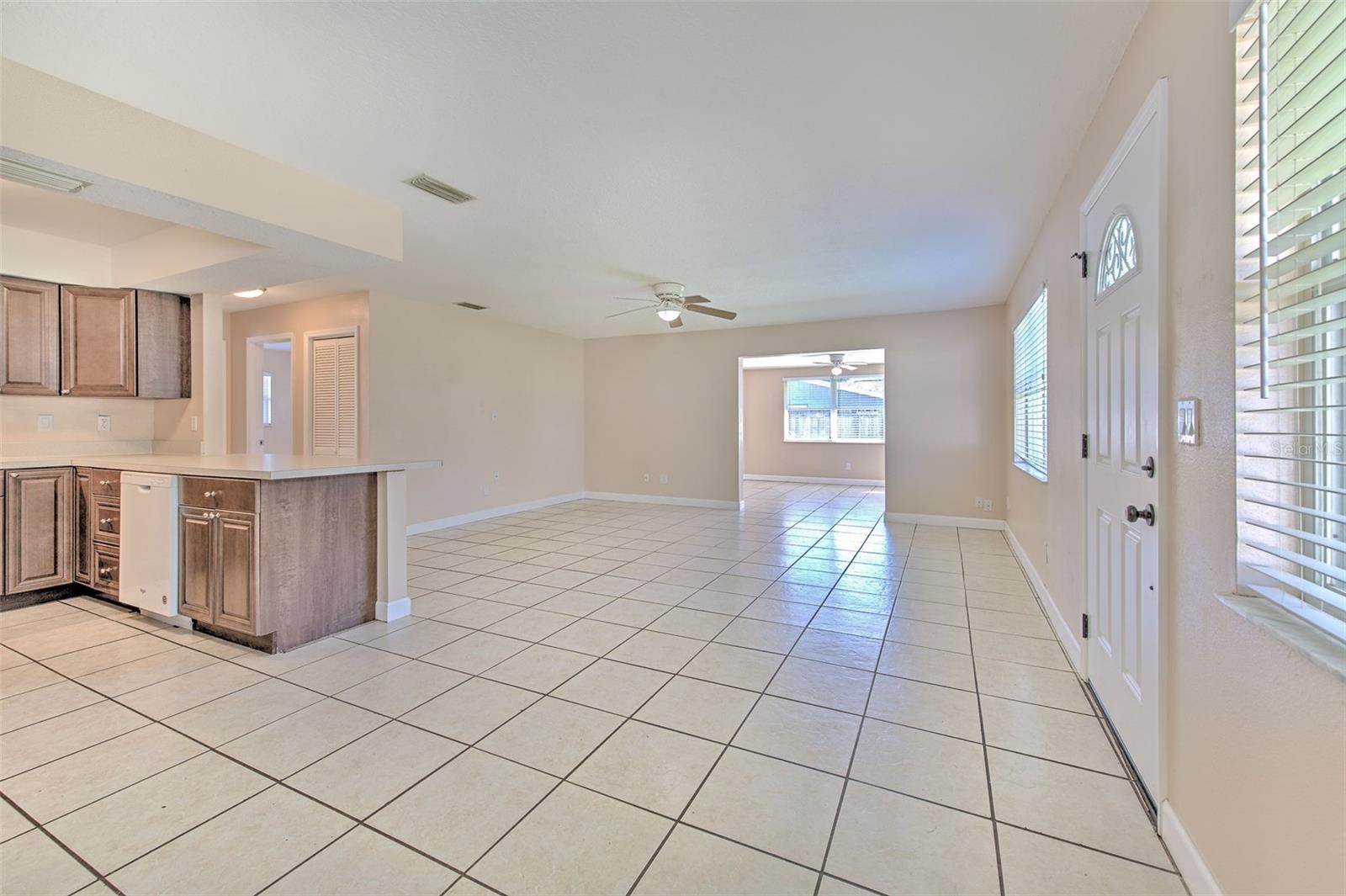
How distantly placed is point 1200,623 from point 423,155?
3.40 m

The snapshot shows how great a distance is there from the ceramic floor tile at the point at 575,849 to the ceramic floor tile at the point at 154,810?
850 millimetres

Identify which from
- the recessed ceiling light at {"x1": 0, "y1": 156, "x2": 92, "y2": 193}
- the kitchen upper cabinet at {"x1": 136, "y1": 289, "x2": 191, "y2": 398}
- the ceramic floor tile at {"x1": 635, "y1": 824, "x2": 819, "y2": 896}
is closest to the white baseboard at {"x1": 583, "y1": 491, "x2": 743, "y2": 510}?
the kitchen upper cabinet at {"x1": 136, "y1": 289, "x2": 191, "y2": 398}

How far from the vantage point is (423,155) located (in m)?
2.65

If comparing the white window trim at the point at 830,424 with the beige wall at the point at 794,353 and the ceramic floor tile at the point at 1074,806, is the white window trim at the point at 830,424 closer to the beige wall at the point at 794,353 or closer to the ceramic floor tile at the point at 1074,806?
the beige wall at the point at 794,353

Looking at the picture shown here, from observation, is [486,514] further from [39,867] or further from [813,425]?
[813,425]

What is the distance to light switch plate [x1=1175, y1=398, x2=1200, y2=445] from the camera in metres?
1.37

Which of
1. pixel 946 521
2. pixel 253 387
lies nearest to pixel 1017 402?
pixel 946 521

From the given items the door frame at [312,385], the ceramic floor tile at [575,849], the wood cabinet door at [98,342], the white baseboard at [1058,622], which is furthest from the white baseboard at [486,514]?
the white baseboard at [1058,622]

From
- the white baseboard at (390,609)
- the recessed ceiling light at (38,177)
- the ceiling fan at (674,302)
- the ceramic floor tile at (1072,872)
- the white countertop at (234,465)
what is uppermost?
the ceiling fan at (674,302)

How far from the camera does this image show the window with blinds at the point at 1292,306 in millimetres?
921

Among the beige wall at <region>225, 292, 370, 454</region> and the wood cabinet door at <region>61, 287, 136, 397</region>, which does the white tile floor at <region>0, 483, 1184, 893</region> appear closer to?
the wood cabinet door at <region>61, 287, 136, 397</region>

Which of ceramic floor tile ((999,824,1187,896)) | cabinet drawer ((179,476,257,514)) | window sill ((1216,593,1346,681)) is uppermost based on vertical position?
cabinet drawer ((179,476,257,514))

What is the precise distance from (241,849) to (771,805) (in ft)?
4.90

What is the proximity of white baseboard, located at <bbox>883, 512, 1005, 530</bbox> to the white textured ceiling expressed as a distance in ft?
11.1
